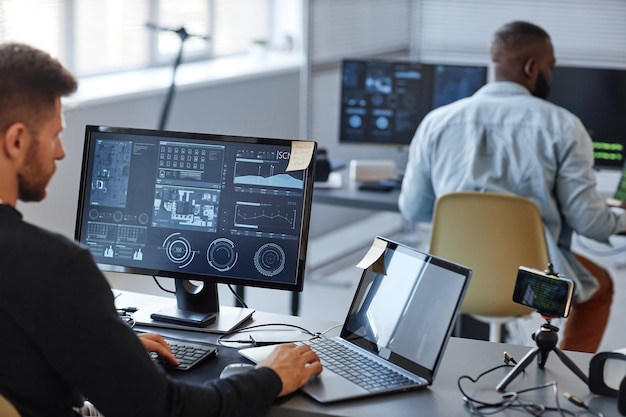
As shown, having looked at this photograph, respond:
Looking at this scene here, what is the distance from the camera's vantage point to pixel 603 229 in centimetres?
308

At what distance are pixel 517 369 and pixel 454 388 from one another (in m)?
0.13

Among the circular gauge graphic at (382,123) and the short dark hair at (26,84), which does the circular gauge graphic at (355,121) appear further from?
the short dark hair at (26,84)

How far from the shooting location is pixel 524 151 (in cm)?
Result: 305

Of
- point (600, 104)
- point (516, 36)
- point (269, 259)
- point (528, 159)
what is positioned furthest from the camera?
point (600, 104)

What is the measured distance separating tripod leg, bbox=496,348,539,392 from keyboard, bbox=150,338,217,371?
583 mm

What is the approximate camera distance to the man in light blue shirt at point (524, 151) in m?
3.01

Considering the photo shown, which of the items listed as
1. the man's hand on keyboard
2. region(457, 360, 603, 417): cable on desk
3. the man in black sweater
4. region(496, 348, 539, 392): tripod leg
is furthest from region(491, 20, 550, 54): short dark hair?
the man in black sweater

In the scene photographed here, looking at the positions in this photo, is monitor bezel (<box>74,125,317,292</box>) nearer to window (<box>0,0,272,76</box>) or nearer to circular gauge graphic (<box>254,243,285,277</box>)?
circular gauge graphic (<box>254,243,285,277</box>)

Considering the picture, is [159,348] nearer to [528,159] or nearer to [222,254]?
[222,254]

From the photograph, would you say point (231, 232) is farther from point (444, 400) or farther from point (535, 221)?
point (535, 221)

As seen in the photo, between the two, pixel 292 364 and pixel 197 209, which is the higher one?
pixel 197 209

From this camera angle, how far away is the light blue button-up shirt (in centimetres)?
301

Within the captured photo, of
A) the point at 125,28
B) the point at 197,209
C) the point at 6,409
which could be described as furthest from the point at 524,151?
the point at 125,28

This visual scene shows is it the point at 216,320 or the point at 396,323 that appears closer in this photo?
the point at 396,323
